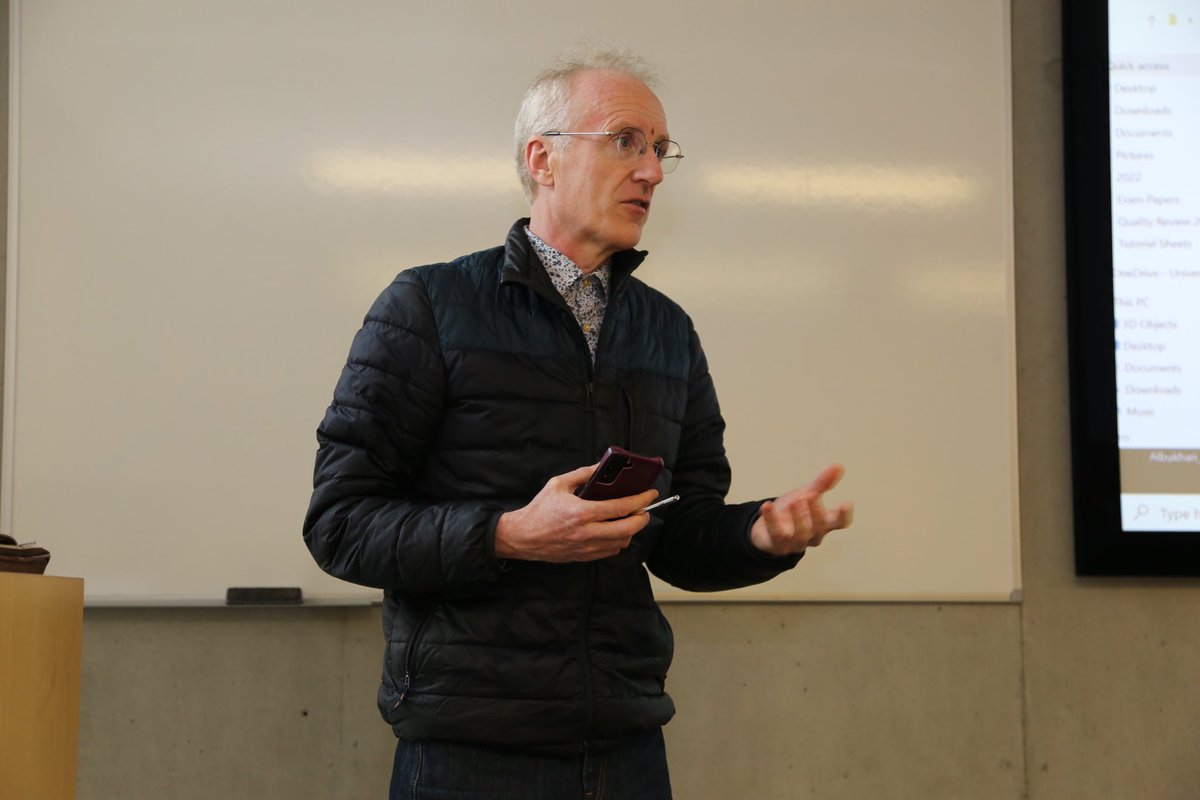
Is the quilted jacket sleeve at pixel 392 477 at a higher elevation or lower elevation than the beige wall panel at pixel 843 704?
higher

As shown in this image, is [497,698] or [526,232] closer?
[497,698]

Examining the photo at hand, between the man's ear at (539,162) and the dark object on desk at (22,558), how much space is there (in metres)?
1.04

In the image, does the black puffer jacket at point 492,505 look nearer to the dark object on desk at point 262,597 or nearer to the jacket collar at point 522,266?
the jacket collar at point 522,266

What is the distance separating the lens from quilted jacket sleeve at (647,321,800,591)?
5.80ft

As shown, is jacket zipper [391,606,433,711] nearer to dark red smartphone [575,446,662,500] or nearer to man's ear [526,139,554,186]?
dark red smartphone [575,446,662,500]

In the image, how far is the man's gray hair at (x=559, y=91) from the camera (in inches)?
74.9

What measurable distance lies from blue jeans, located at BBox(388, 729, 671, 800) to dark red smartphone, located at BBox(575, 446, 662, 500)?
0.40 metres

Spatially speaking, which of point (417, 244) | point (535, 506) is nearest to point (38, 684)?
point (535, 506)

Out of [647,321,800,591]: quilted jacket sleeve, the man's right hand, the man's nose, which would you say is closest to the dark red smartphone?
the man's right hand

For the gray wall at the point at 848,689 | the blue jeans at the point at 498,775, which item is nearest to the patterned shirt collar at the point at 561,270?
the blue jeans at the point at 498,775

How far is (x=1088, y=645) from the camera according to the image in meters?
2.96

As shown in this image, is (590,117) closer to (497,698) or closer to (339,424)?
(339,424)

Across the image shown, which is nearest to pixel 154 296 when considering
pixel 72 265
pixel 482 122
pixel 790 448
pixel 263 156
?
pixel 72 265

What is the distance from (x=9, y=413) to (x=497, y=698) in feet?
6.02
